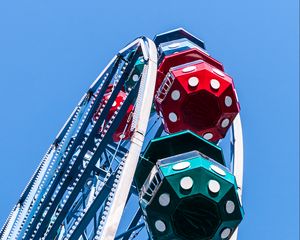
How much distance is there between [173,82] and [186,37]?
133 inches

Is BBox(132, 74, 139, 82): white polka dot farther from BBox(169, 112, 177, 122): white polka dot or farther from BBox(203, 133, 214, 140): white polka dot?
BBox(203, 133, 214, 140): white polka dot

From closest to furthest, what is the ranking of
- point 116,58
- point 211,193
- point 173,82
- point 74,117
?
point 211,193 < point 173,82 < point 116,58 < point 74,117

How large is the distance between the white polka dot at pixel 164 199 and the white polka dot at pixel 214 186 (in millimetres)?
607

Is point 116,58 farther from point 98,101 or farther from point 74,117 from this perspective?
point 74,117

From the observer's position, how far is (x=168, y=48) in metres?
14.0

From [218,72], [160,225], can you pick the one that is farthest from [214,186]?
[218,72]

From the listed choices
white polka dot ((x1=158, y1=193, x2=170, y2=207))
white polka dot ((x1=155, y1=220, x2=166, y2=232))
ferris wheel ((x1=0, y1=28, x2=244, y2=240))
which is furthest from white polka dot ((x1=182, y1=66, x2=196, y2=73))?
white polka dot ((x1=155, y1=220, x2=166, y2=232))

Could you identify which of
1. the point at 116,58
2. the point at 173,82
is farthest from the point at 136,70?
the point at 173,82

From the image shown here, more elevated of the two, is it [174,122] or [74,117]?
[74,117]

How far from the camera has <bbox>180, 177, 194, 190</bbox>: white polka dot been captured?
921 centimetres

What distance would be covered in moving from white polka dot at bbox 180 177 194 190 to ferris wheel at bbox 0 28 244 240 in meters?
0.02

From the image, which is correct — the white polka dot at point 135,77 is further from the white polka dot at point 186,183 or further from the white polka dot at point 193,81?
the white polka dot at point 186,183

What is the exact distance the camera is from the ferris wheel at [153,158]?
927 centimetres

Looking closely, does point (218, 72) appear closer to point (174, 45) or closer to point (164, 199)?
point (174, 45)
